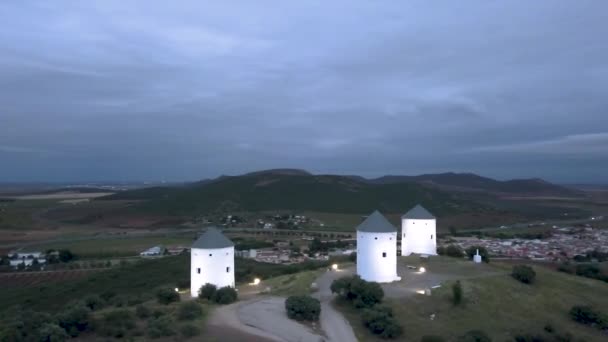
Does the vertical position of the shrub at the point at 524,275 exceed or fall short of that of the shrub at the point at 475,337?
it exceeds it

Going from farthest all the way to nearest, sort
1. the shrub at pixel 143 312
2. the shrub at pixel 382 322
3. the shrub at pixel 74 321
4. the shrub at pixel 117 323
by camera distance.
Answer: the shrub at pixel 143 312, the shrub at pixel 382 322, the shrub at pixel 74 321, the shrub at pixel 117 323

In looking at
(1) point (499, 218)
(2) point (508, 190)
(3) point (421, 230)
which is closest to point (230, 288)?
(3) point (421, 230)

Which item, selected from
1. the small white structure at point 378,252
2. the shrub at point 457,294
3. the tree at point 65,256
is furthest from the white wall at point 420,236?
the tree at point 65,256

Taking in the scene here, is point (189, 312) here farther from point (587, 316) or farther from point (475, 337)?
point (587, 316)

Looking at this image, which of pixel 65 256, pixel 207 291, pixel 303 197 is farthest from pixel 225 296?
pixel 303 197

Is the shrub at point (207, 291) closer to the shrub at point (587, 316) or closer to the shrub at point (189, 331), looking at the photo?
the shrub at point (189, 331)

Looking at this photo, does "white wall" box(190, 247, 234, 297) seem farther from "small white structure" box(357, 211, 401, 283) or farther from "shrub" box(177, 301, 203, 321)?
"small white structure" box(357, 211, 401, 283)

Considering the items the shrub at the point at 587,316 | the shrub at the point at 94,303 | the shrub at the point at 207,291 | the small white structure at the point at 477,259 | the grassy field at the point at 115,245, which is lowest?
the grassy field at the point at 115,245

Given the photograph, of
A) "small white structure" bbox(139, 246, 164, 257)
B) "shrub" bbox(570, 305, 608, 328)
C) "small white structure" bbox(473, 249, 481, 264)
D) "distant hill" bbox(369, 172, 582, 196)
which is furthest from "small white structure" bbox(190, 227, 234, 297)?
"distant hill" bbox(369, 172, 582, 196)
